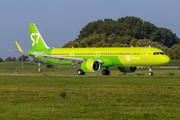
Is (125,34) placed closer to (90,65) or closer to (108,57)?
(108,57)

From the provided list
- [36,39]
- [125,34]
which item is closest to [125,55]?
[36,39]

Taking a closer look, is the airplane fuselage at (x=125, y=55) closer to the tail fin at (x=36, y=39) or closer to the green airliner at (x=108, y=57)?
the green airliner at (x=108, y=57)

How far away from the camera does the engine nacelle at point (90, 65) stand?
132ft

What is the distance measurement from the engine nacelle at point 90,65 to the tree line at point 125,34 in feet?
249

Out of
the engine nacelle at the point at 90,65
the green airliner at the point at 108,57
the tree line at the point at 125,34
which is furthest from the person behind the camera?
the tree line at the point at 125,34

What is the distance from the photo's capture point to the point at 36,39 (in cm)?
5144

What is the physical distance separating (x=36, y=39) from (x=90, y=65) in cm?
1490

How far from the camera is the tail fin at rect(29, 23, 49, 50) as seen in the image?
51.0 metres

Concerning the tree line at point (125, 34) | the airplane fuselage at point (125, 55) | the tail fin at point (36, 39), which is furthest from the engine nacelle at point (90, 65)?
the tree line at point (125, 34)

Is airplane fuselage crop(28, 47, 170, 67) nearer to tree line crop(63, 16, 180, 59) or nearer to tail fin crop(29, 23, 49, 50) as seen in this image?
tail fin crop(29, 23, 49, 50)

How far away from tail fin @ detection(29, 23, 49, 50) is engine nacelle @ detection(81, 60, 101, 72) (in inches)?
470

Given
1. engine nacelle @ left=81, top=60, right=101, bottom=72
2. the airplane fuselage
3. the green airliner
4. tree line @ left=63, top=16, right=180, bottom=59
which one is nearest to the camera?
the airplane fuselage

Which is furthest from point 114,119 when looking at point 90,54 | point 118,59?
point 90,54

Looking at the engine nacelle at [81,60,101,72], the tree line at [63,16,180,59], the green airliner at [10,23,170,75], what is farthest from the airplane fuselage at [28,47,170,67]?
the tree line at [63,16,180,59]
